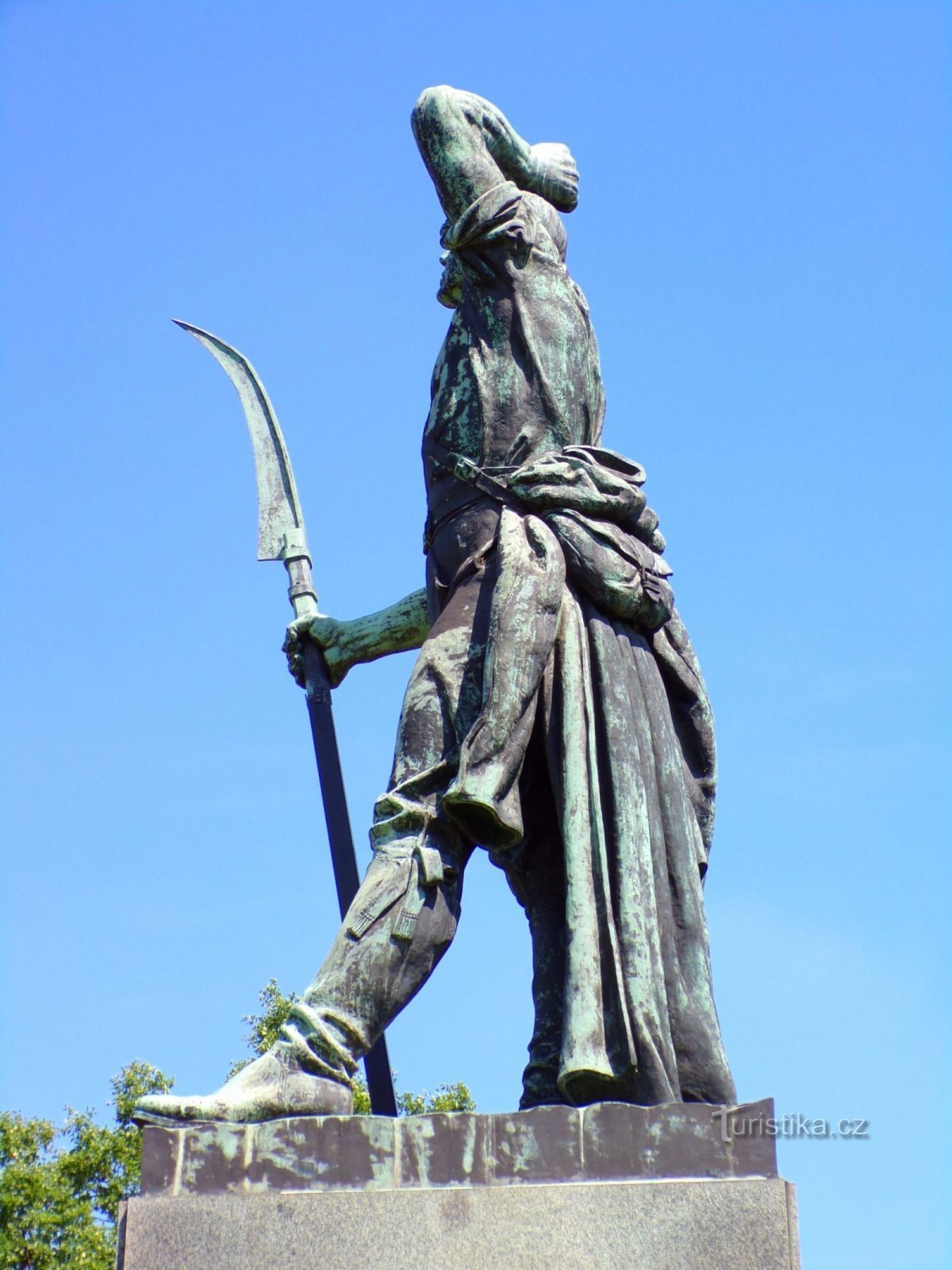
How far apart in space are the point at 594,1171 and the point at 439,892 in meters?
1.00

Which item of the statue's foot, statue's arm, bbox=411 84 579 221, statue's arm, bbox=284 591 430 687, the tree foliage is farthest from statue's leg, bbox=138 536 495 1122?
the tree foliage

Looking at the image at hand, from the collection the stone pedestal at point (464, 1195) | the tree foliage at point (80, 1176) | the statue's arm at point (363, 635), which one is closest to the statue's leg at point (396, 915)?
the stone pedestal at point (464, 1195)

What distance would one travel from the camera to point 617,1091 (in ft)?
18.4

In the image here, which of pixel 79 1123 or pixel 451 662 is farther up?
pixel 79 1123

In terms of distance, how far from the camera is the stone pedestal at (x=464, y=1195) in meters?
5.02

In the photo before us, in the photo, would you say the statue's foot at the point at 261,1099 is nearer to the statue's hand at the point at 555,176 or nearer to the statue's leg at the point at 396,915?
the statue's leg at the point at 396,915

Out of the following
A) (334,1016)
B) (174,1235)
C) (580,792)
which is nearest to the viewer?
(174,1235)

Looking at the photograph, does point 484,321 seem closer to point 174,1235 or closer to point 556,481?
point 556,481

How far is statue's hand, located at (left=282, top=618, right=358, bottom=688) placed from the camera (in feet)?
23.9

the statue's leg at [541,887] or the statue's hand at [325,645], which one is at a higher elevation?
the statue's hand at [325,645]

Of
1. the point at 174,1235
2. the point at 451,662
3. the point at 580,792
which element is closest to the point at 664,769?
the point at 580,792

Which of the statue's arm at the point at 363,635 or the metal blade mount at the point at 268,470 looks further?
the metal blade mount at the point at 268,470

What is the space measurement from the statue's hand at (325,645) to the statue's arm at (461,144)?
1.65 m

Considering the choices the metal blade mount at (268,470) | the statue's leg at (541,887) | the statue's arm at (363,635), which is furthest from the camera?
the metal blade mount at (268,470)
